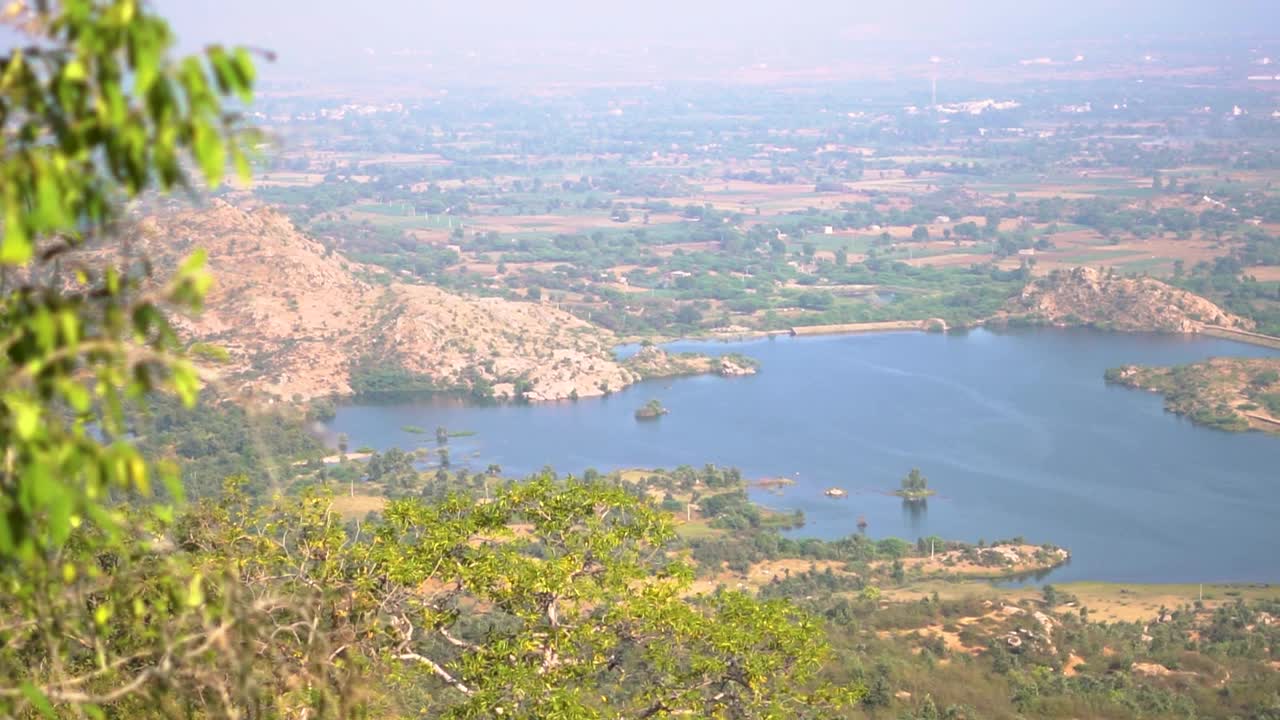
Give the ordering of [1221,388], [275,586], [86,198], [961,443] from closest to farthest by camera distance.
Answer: [86,198]
[275,586]
[961,443]
[1221,388]

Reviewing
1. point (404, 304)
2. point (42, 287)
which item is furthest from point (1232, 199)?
point (42, 287)

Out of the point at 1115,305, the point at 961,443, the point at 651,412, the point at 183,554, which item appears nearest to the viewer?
the point at 183,554

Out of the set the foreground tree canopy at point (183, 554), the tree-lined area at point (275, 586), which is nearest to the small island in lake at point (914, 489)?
the tree-lined area at point (275, 586)

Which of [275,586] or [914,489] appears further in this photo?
[914,489]

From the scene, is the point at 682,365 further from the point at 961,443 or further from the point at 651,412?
the point at 961,443

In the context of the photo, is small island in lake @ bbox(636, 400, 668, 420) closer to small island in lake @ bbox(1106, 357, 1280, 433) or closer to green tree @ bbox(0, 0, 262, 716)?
small island in lake @ bbox(1106, 357, 1280, 433)

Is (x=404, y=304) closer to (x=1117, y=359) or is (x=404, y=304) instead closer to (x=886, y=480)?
(x=886, y=480)

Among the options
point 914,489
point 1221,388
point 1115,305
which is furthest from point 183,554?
point 1115,305
